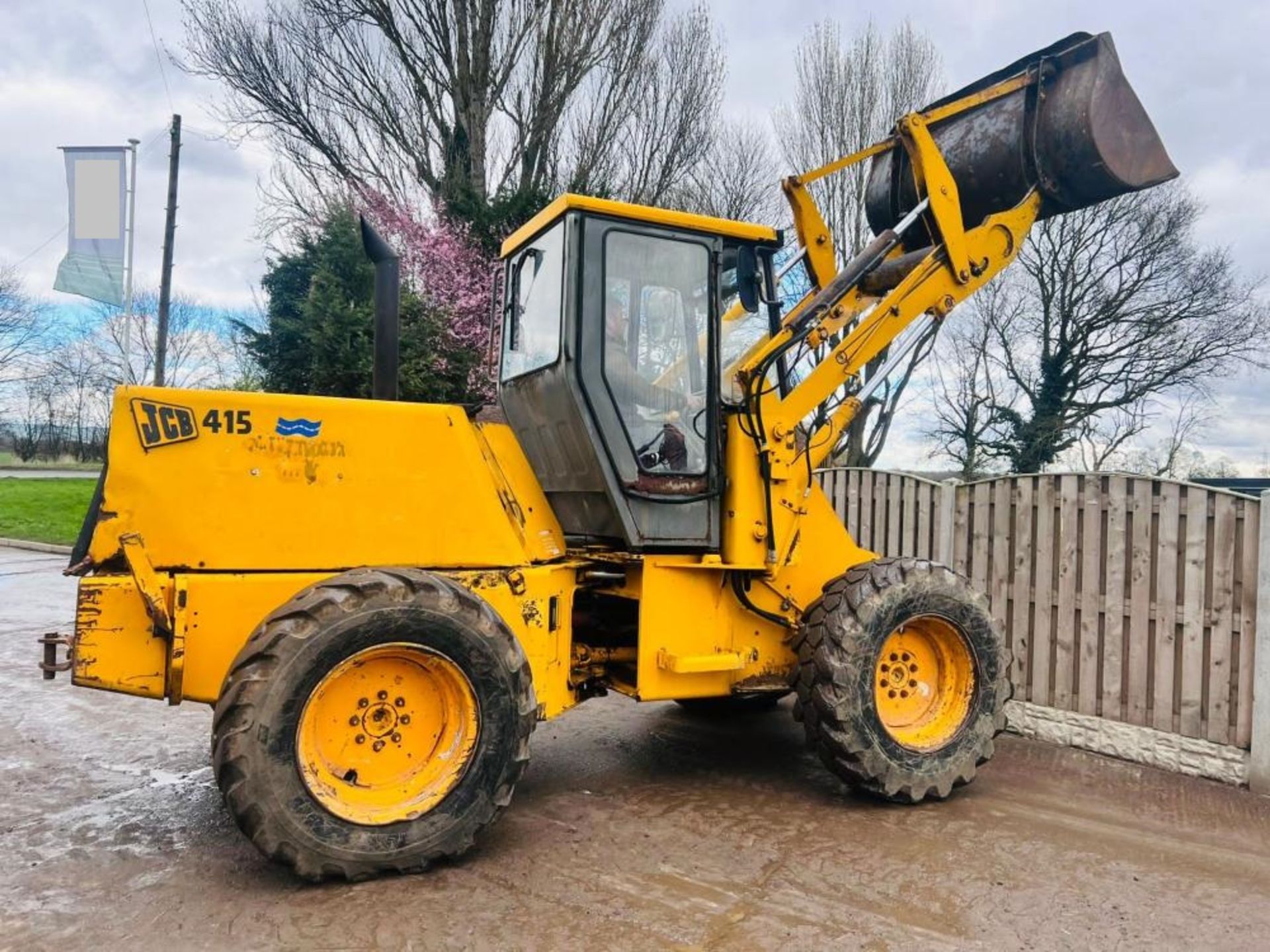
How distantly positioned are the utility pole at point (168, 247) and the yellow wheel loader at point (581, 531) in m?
16.2

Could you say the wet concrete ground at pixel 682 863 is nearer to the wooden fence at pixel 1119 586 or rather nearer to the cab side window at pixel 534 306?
the wooden fence at pixel 1119 586

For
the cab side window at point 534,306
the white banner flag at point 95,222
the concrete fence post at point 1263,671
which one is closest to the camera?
the cab side window at point 534,306

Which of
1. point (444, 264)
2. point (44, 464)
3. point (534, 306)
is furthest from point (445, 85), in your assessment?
point (44, 464)

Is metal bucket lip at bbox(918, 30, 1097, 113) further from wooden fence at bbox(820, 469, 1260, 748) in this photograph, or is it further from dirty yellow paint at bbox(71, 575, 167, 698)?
dirty yellow paint at bbox(71, 575, 167, 698)

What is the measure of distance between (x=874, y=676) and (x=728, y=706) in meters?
1.89

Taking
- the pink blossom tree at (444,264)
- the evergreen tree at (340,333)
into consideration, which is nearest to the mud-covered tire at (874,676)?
the evergreen tree at (340,333)

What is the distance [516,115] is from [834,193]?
19.5 feet

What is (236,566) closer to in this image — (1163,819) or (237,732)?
(237,732)

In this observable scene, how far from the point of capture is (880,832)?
4.14 m

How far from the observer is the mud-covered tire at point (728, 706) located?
6.16 metres

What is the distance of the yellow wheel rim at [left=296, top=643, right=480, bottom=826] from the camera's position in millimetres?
3562

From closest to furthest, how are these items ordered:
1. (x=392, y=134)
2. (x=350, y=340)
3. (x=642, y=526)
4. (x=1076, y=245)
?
(x=642, y=526) → (x=350, y=340) → (x=392, y=134) → (x=1076, y=245)

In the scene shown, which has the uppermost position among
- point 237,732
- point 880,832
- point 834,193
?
point 834,193

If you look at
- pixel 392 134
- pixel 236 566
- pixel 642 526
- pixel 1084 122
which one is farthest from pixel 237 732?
pixel 392 134
